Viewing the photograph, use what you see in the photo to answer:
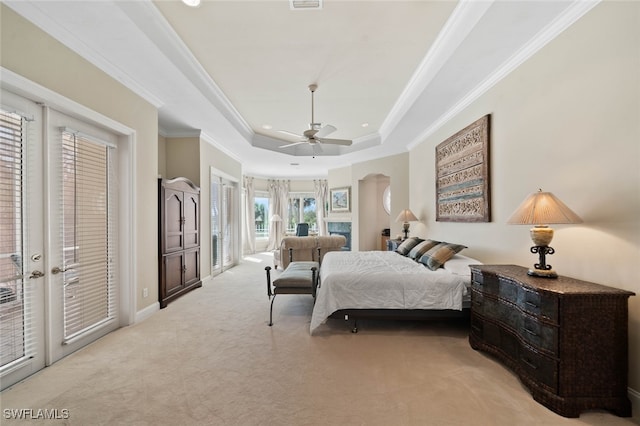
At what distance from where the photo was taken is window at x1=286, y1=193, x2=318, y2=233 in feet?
33.5

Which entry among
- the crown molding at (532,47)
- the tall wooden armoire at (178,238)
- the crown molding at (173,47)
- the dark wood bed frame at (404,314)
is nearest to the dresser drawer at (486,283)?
the dark wood bed frame at (404,314)

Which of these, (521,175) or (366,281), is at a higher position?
(521,175)

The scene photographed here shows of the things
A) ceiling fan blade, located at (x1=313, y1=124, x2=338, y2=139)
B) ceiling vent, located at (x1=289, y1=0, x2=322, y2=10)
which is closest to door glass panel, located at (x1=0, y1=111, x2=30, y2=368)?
ceiling vent, located at (x1=289, y1=0, x2=322, y2=10)

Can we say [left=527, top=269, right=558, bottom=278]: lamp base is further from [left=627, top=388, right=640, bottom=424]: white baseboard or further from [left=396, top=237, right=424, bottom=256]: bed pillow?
[left=396, top=237, right=424, bottom=256]: bed pillow

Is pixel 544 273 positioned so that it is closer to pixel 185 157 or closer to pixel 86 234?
Result: pixel 86 234

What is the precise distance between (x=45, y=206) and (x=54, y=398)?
1477mm

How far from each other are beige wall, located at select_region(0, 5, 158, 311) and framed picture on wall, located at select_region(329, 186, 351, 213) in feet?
17.5

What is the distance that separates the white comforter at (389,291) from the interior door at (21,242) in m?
2.38

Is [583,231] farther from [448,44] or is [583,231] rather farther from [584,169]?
[448,44]

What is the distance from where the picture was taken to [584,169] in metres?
1.97

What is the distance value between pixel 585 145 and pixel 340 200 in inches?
252

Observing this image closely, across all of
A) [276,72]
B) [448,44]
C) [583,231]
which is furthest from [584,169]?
[276,72]

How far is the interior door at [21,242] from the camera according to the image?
1.92m

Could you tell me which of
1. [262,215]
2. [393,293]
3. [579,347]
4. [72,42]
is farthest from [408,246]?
[262,215]
